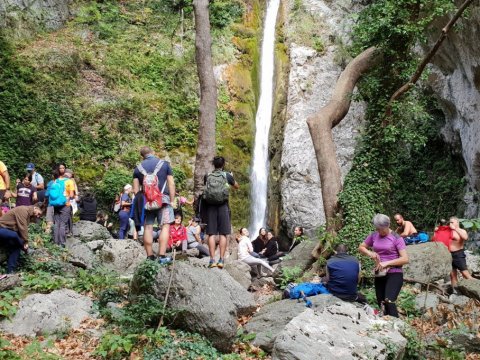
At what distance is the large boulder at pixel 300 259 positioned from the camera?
1024cm

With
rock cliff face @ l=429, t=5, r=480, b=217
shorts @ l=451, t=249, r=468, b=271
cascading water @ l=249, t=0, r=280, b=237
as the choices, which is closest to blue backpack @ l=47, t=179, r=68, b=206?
shorts @ l=451, t=249, r=468, b=271

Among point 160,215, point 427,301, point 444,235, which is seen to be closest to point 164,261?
point 160,215

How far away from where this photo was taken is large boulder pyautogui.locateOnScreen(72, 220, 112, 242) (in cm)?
1209

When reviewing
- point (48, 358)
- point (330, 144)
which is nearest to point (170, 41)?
point (330, 144)

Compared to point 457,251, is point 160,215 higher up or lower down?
higher up

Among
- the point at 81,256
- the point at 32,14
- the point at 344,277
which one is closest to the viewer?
the point at 344,277

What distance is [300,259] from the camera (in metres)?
10.5

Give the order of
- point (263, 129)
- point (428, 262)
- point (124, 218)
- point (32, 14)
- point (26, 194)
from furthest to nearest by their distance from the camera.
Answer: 1. point (32, 14)
2. point (263, 129)
3. point (124, 218)
4. point (26, 194)
5. point (428, 262)

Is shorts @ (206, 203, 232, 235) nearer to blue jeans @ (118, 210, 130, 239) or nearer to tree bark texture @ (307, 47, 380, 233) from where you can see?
tree bark texture @ (307, 47, 380, 233)

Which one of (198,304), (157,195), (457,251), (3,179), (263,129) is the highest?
(263,129)

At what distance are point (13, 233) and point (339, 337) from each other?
17.1 ft

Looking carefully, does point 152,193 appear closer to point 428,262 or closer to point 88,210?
point 428,262

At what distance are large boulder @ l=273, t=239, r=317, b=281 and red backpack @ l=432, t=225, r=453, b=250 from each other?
255 cm

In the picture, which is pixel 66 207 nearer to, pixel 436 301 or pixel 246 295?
pixel 246 295
